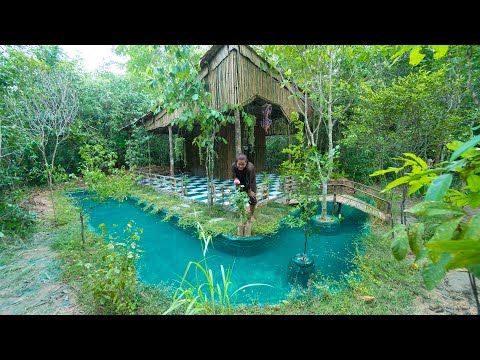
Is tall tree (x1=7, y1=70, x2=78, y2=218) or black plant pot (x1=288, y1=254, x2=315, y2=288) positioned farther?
tall tree (x1=7, y1=70, x2=78, y2=218)

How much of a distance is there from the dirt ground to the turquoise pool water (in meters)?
1.13

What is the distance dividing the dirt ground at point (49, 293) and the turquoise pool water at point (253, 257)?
44.6 inches

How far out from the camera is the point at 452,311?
2430 millimetres

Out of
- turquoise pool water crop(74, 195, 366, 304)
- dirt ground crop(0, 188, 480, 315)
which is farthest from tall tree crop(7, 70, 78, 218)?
dirt ground crop(0, 188, 480, 315)

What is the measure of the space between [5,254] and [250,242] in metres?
4.24

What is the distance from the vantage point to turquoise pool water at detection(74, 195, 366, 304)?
3.50 meters

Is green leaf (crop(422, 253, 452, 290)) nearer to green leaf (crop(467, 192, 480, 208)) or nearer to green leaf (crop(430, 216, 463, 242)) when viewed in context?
green leaf (crop(430, 216, 463, 242))

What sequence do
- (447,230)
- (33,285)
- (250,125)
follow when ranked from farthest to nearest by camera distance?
(250,125)
(33,285)
(447,230)

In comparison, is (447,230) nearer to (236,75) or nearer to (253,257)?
(253,257)

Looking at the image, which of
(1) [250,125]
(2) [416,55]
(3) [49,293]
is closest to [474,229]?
(2) [416,55]

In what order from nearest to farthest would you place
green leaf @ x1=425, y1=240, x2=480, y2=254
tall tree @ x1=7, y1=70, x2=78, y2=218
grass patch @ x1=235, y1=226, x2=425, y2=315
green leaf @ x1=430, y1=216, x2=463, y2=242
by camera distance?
green leaf @ x1=425, y1=240, x2=480, y2=254 → green leaf @ x1=430, y1=216, x2=463, y2=242 → grass patch @ x1=235, y1=226, x2=425, y2=315 → tall tree @ x1=7, y1=70, x2=78, y2=218

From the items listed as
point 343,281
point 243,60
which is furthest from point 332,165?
point 243,60

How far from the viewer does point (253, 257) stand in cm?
444

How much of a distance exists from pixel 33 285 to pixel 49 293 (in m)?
0.38
